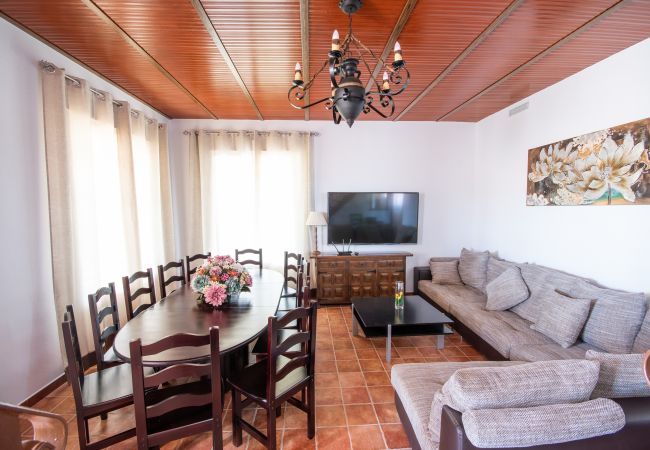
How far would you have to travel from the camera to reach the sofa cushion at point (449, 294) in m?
3.34

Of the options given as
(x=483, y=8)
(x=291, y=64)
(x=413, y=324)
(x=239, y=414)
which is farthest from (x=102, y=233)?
(x=483, y=8)

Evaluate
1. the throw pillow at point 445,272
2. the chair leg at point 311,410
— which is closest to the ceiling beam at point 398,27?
the chair leg at point 311,410

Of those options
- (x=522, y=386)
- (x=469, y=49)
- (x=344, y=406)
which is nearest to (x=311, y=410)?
(x=344, y=406)

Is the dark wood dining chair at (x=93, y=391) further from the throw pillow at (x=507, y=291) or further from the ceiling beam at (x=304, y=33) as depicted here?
the throw pillow at (x=507, y=291)

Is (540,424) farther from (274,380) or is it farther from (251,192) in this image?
(251,192)

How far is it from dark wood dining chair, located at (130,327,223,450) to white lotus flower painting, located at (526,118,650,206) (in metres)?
3.28

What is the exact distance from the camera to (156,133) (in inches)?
150

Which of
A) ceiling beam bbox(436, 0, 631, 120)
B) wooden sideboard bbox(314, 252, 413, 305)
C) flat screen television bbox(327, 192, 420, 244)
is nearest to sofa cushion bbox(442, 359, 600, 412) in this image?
ceiling beam bbox(436, 0, 631, 120)

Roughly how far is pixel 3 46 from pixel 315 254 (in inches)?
140

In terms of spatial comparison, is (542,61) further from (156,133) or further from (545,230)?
(156,133)

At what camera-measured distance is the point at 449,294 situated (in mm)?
3516

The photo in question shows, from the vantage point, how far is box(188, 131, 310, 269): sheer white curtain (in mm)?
4246

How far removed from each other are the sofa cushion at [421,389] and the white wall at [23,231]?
274cm

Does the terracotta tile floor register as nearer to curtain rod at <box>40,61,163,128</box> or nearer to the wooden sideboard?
the wooden sideboard
